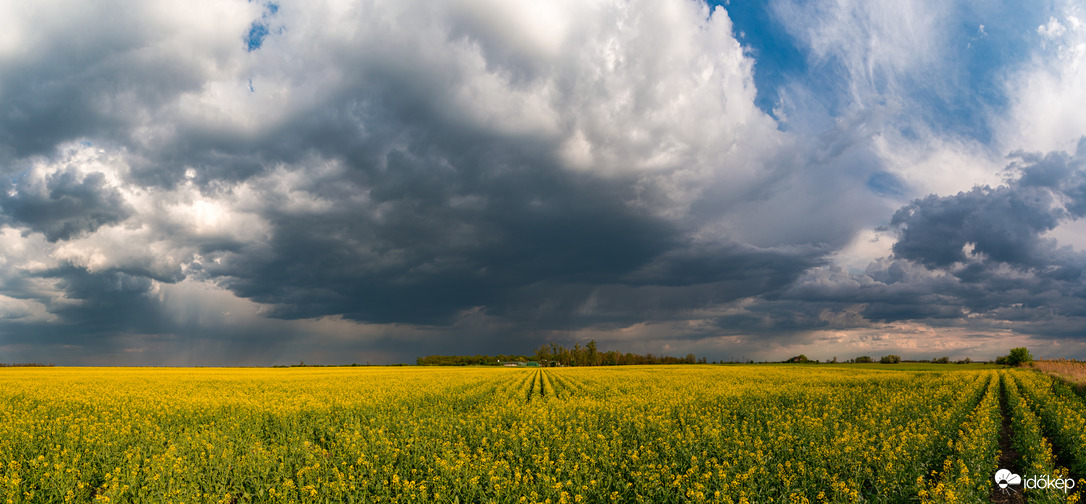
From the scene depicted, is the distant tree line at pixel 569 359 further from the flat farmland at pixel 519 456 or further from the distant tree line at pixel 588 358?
the flat farmland at pixel 519 456

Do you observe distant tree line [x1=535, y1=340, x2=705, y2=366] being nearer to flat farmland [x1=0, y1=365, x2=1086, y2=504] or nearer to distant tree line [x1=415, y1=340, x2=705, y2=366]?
distant tree line [x1=415, y1=340, x2=705, y2=366]

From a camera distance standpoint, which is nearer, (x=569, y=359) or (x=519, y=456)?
(x=519, y=456)

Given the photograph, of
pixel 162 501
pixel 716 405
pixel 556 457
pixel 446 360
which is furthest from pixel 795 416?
pixel 446 360

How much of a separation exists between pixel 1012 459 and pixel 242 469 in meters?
24.4

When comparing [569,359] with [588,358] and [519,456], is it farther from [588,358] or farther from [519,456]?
[519,456]

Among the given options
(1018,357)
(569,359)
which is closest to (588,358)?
(569,359)

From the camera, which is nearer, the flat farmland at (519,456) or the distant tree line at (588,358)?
the flat farmland at (519,456)

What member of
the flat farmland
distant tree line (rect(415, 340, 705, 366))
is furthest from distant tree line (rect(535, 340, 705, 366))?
the flat farmland

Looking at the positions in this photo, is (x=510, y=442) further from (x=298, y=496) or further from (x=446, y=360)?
(x=446, y=360)

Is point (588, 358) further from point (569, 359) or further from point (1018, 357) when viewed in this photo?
point (1018, 357)

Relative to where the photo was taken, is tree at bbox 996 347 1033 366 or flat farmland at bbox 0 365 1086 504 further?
tree at bbox 996 347 1033 366

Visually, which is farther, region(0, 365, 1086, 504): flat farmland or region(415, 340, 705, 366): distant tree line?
region(415, 340, 705, 366): distant tree line

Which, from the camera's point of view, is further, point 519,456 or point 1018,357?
point 1018,357

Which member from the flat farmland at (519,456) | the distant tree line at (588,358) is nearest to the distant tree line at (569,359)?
the distant tree line at (588,358)
